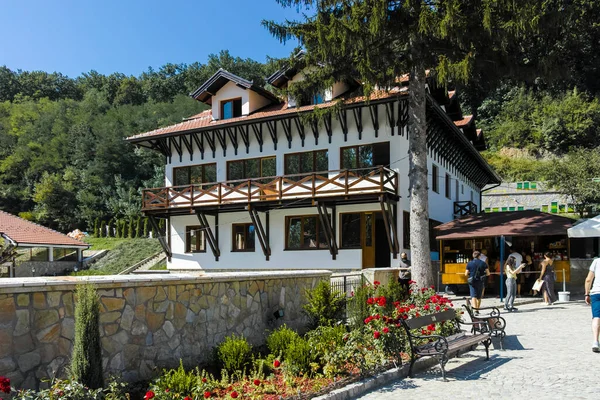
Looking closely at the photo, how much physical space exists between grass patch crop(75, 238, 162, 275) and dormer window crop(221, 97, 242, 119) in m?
13.1

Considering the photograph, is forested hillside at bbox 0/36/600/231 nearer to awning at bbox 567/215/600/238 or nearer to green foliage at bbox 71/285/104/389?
awning at bbox 567/215/600/238

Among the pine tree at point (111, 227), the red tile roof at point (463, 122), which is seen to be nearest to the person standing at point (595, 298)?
the red tile roof at point (463, 122)

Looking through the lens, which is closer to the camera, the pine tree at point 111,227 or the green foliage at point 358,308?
the green foliage at point 358,308

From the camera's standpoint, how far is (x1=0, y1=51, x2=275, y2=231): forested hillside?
170 ft

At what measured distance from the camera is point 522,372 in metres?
8.03

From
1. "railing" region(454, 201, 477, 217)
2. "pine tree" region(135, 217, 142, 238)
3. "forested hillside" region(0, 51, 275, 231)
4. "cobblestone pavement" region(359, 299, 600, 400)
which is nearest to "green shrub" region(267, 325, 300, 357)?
"cobblestone pavement" region(359, 299, 600, 400)

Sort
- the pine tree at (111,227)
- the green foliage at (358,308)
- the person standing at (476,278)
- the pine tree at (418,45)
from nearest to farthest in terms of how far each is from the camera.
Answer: the green foliage at (358,308) < the pine tree at (418,45) < the person standing at (476,278) < the pine tree at (111,227)

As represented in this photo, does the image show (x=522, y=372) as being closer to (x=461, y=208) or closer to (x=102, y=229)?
(x=461, y=208)

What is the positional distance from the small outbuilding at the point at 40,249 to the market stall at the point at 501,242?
23963 millimetres

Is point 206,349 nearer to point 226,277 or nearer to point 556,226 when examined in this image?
point 226,277

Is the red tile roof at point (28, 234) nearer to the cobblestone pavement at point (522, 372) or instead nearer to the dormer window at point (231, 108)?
the dormer window at point (231, 108)

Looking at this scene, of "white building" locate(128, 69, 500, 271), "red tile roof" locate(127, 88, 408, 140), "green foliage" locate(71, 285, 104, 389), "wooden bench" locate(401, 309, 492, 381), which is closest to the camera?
"green foliage" locate(71, 285, 104, 389)

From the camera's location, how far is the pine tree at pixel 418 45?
13984 mm

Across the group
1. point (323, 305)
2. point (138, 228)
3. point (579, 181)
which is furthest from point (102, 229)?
point (323, 305)
